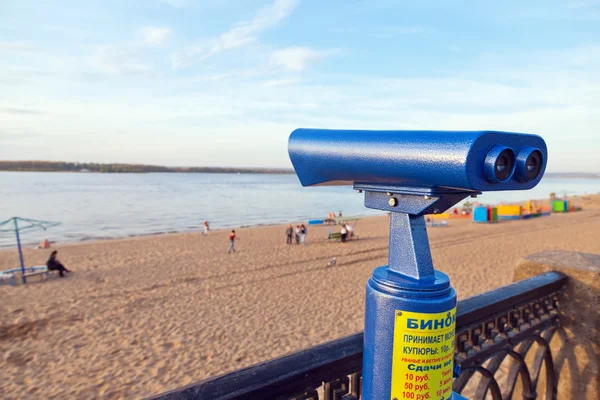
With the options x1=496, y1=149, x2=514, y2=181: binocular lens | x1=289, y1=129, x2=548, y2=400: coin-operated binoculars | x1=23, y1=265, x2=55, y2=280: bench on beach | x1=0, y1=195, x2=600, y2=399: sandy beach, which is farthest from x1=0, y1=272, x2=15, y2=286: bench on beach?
x1=496, y1=149, x2=514, y2=181: binocular lens

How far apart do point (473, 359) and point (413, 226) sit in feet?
3.62

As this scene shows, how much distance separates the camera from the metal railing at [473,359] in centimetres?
117

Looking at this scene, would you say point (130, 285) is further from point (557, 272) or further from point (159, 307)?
point (557, 272)

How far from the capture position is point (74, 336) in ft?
29.9

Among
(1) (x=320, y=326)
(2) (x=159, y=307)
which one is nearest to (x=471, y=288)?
(1) (x=320, y=326)

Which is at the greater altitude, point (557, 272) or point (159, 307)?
point (557, 272)

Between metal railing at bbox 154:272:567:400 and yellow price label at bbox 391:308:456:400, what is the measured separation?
0.26 meters

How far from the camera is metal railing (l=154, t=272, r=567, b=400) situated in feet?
3.83

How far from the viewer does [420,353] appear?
3.62 ft

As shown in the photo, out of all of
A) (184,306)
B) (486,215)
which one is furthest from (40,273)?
(486,215)

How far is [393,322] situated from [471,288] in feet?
39.6

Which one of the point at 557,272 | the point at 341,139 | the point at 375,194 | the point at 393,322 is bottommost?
the point at 557,272

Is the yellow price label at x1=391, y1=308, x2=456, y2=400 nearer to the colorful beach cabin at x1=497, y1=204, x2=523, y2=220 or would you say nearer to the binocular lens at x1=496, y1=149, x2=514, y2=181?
the binocular lens at x1=496, y1=149, x2=514, y2=181

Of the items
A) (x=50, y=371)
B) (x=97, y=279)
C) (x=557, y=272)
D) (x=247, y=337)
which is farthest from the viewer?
(x=97, y=279)
